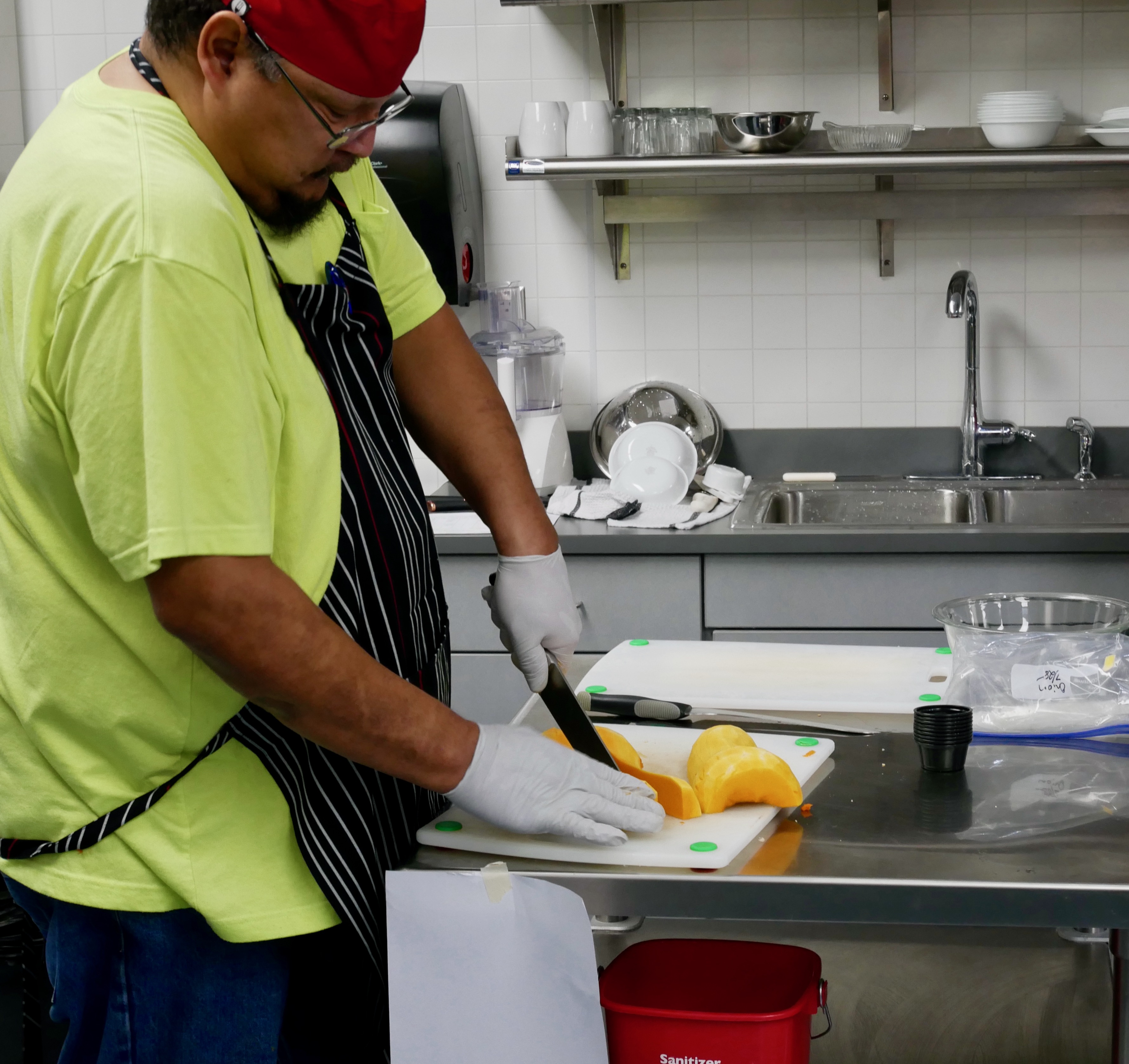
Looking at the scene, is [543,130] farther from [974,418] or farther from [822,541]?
[974,418]

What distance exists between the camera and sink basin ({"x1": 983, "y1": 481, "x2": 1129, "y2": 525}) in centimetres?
267

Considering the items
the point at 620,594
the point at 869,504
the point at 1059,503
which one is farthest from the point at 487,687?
the point at 1059,503

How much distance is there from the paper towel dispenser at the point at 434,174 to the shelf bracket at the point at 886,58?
90cm

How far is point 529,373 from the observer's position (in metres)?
2.84

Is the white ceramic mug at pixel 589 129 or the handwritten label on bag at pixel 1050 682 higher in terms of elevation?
the white ceramic mug at pixel 589 129

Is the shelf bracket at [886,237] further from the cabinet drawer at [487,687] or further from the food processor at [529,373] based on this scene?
the cabinet drawer at [487,687]

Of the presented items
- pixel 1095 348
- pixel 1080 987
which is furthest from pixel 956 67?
pixel 1080 987

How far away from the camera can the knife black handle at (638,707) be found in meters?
1.33

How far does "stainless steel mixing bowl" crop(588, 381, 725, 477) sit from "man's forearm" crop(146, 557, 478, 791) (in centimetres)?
194

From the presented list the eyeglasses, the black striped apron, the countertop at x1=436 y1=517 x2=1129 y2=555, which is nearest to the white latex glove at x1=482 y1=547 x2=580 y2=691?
the black striped apron

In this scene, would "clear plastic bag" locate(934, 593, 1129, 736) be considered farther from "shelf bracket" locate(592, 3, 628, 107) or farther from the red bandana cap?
"shelf bracket" locate(592, 3, 628, 107)

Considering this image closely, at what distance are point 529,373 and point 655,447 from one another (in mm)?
332

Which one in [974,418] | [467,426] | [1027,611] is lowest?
[1027,611]

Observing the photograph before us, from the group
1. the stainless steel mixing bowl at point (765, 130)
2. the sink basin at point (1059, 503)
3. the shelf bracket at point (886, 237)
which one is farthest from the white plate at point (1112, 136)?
the sink basin at point (1059, 503)
